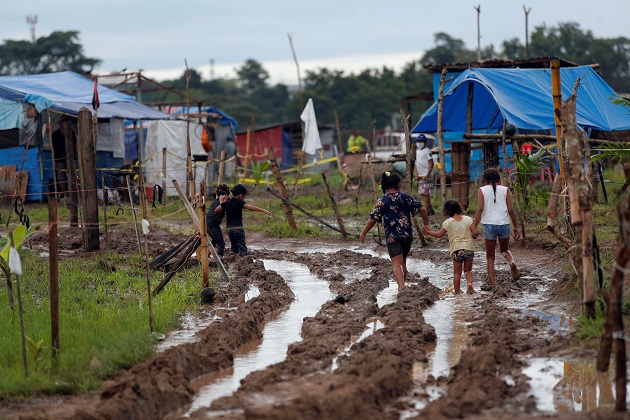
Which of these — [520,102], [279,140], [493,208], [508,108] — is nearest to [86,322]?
[493,208]

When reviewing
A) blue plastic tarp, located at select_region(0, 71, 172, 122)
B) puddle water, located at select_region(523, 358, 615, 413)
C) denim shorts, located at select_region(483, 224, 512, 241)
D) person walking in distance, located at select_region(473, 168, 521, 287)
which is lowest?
puddle water, located at select_region(523, 358, 615, 413)

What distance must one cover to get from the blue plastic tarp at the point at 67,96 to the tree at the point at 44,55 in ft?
101

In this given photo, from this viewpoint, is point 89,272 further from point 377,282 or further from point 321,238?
point 321,238

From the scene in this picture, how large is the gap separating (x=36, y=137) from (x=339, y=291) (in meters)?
13.0

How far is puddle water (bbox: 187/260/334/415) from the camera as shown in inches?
258

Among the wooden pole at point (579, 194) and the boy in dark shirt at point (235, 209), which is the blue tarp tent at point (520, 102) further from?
the wooden pole at point (579, 194)

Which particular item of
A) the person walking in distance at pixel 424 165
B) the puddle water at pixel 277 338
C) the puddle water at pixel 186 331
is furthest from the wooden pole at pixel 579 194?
the person walking in distance at pixel 424 165

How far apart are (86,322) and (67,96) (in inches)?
559

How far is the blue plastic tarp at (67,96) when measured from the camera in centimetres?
2070

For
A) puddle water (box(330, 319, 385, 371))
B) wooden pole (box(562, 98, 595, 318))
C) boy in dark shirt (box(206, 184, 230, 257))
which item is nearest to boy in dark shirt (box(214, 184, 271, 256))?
boy in dark shirt (box(206, 184, 230, 257))

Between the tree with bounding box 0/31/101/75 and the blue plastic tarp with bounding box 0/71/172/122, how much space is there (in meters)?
30.7

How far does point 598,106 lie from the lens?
18.2 metres

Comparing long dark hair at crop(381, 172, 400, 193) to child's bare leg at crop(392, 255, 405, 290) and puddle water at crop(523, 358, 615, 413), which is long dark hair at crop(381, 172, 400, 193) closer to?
child's bare leg at crop(392, 255, 405, 290)

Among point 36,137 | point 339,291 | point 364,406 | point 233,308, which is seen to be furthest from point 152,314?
point 36,137
